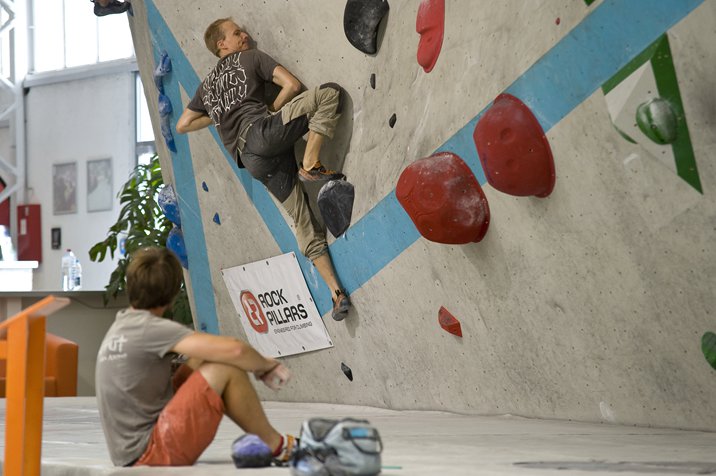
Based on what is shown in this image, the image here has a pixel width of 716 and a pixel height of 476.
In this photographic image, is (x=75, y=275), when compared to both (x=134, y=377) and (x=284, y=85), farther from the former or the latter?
(x=134, y=377)

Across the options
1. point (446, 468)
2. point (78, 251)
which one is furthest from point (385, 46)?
point (78, 251)

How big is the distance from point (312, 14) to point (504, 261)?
1.61 m

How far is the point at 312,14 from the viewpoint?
5.20m

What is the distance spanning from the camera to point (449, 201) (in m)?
4.43

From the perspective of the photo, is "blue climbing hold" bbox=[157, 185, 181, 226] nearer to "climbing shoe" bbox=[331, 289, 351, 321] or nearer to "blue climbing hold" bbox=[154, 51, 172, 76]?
"blue climbing hold" bbox=[154, 51, 172, 76]

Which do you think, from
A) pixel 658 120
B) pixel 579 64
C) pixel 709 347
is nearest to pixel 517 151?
pixel 579 64

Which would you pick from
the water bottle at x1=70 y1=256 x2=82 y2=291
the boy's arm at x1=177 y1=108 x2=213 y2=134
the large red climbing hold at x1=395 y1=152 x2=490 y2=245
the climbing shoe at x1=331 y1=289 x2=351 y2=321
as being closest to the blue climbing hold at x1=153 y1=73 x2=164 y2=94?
the boy's arm at x1=177 y1=108 x2=213 y2=134

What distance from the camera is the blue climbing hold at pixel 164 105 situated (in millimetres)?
6410

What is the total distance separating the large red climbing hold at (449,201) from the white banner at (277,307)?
1.51 m

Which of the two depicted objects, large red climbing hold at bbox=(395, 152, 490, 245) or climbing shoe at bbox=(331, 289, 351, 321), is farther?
climbing shoe at bbox=(331, 289, 351, 321)

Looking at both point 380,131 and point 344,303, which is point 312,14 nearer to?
point 380,131

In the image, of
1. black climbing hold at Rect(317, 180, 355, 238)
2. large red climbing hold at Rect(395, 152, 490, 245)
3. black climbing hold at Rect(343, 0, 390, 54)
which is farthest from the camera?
black climbing hold at Rect(317, 180, 355, 238)

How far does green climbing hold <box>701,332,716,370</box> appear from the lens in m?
3.79

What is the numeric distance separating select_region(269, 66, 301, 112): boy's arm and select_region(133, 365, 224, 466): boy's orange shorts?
8.47 ft
